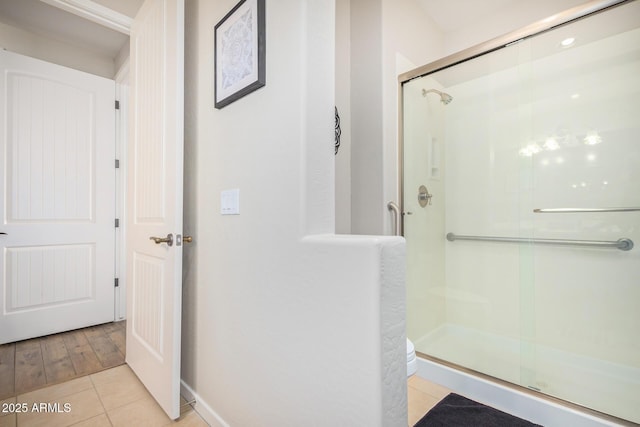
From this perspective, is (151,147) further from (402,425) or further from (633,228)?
(633,228)

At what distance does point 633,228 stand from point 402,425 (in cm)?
194

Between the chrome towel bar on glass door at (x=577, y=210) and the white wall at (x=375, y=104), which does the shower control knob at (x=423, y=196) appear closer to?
the white wall at (x=375, y=104)

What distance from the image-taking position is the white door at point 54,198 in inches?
90.3

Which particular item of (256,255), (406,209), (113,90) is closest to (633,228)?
(406,209)

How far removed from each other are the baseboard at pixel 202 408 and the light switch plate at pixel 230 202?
0.95 metres

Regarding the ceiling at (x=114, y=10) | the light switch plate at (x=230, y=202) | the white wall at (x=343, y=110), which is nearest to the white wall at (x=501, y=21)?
the ceiling at (x=114, y=10)

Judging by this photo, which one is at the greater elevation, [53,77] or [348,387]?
[53,77]

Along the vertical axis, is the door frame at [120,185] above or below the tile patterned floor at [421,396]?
above

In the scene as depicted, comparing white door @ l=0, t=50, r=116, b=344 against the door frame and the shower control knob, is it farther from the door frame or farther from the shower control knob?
the shower control knob

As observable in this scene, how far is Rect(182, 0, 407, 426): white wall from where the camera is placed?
776 mm

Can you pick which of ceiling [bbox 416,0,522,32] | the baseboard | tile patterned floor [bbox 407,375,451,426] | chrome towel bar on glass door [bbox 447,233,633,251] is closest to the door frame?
the baseboard

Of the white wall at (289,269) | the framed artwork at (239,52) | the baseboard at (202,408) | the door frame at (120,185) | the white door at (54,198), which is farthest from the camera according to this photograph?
the door frame at (120,185)

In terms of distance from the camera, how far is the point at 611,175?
1.83m

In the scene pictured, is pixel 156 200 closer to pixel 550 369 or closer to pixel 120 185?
pixel 120 185
